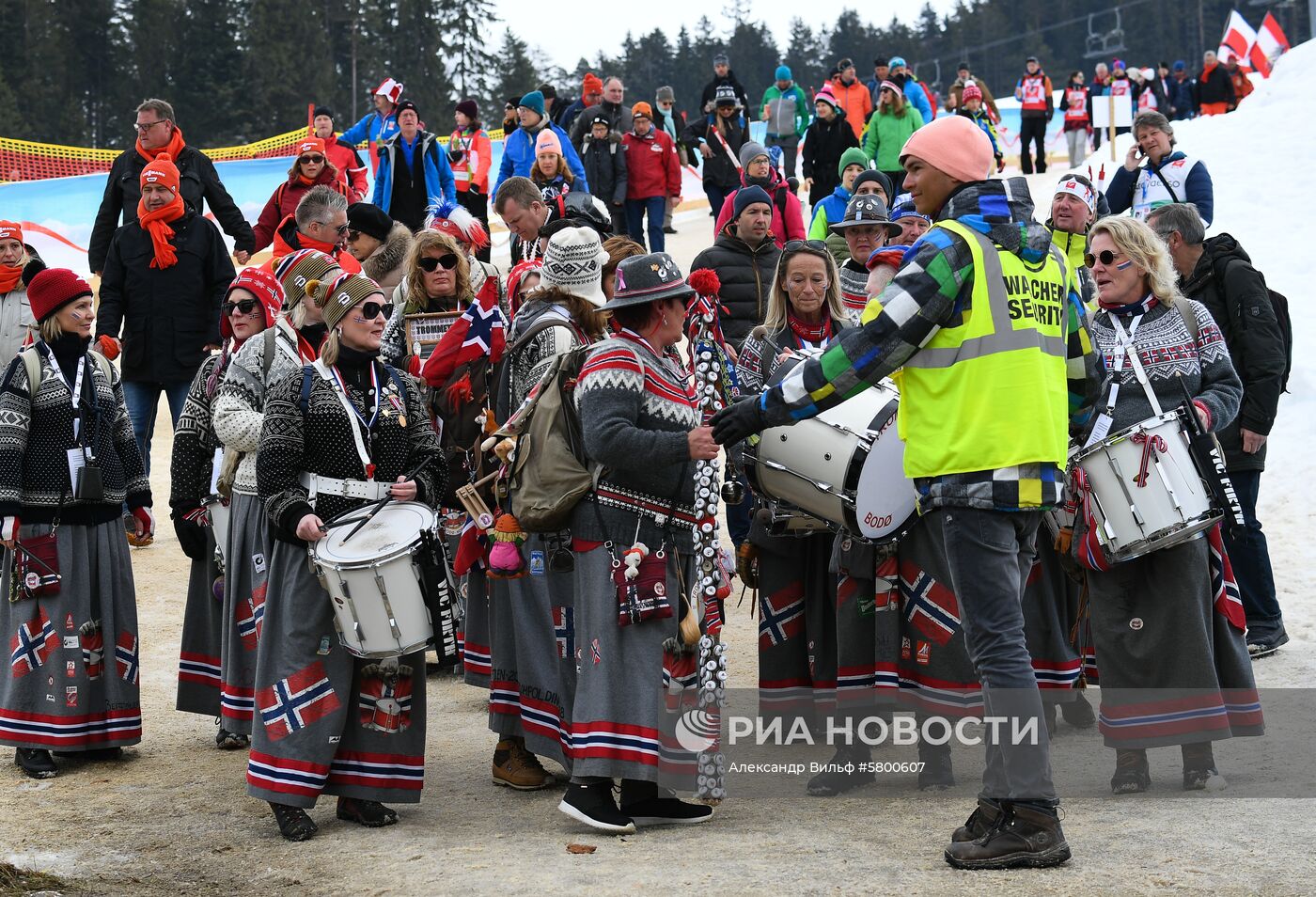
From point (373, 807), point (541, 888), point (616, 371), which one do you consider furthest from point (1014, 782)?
point (373, 807)

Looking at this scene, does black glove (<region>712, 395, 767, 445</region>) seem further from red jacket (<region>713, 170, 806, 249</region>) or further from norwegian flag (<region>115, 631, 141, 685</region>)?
red jacket (<region>713, 170, 806, 249</region>)

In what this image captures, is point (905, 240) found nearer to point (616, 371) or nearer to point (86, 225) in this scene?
point (616, 371)

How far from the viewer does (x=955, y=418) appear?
4914 millimetres

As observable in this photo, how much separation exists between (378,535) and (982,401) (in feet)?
7.15

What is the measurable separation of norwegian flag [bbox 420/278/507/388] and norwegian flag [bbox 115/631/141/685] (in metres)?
1.86

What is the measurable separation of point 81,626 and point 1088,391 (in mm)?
4509

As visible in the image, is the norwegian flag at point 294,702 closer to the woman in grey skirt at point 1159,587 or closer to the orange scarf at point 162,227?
the woman in grey skirt at point 1159,587

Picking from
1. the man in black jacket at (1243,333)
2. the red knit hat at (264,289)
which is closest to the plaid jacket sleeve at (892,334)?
the red knit hat at (264,289)

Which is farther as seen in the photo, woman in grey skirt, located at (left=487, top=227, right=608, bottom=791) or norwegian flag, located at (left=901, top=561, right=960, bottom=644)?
norwegian flag, located at (left=901, top=561, right=960, bottom=644)

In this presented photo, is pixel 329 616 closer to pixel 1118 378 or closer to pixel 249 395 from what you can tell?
pixel 249 395

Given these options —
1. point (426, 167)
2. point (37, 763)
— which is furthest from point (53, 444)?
point (426, 167)

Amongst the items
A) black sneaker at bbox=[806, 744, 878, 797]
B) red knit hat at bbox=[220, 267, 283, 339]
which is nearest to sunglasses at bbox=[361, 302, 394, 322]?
red knit hat at bbox=[220, 267, 283, 339]

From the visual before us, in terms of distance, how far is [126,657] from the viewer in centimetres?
716

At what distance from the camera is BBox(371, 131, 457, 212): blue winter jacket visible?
1428 centimetres
